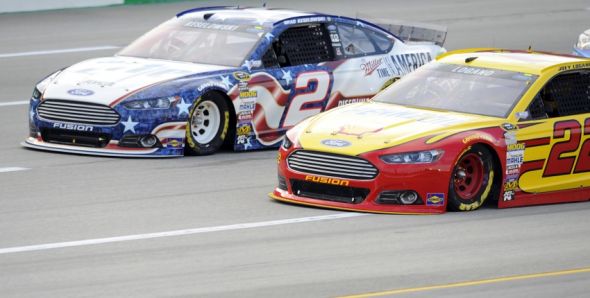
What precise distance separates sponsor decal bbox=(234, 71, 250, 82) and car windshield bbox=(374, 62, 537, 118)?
1892mm

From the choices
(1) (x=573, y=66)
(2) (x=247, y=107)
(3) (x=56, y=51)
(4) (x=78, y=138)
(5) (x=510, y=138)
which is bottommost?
(3) (x=56, y=51)

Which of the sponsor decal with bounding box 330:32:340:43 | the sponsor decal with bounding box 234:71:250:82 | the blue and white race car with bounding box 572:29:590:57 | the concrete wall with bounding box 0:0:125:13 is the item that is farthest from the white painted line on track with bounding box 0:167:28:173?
the concrete wall with bounding box 0:0:125:13

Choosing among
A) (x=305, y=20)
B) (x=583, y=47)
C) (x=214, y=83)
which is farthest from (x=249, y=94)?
(x=583, y=47)

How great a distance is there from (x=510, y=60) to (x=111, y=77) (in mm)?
3995

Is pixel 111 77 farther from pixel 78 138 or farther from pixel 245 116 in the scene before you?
pixel 245 116

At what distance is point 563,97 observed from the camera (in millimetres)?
12898

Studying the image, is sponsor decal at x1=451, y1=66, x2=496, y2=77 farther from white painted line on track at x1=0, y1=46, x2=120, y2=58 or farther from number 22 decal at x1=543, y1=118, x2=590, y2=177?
white painted line on track at x1=0, y1=46, x2=120, y2=58

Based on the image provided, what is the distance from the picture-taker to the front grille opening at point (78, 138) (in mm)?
14125

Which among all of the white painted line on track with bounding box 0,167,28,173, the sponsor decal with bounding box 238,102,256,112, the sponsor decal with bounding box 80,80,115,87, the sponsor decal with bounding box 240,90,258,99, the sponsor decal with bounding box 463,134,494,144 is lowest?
the white painted line on track with bounding box 0,167,28,173

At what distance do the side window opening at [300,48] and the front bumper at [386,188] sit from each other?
3390mm

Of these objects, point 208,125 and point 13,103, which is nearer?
point 208,125

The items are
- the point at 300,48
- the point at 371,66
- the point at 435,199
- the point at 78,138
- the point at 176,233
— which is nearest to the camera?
the point at 176,233

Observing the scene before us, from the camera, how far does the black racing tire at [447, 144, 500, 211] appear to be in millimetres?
12008

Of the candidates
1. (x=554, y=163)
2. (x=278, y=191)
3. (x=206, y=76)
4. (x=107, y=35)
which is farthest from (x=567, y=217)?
(x=107, y=35)
